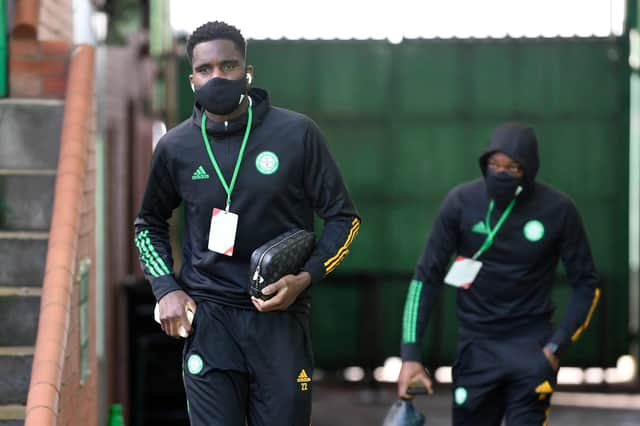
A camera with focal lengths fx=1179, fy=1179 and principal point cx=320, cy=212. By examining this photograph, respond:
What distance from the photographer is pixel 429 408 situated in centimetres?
1006

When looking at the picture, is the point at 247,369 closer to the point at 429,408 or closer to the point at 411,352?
the point at 411,352

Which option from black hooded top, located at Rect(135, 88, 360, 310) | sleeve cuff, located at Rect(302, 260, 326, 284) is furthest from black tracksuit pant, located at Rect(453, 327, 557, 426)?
sleeve cuff, located at Rect(302, 260, 326, 284)

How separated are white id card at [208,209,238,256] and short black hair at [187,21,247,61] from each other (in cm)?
58

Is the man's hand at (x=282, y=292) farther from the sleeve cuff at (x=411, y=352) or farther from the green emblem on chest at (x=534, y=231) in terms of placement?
the green emblem on chest at (x=534, y=231)

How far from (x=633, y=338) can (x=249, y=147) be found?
7.54 m

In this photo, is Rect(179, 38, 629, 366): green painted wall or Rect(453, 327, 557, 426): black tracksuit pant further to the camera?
Rect(179, 38, 629, 366): green painted wall

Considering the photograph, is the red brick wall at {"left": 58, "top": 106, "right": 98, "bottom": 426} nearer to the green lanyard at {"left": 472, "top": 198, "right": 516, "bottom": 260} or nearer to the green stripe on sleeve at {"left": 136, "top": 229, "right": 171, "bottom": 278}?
the green stripe on sleeve at {"left": 136, "top": 229, "right": 171, "bottom": 278}

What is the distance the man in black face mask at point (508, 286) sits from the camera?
5605 millimetres

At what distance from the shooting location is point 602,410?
33.0 feet

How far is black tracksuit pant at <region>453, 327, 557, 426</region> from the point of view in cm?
552

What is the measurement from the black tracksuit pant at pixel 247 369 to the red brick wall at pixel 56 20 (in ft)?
11.6

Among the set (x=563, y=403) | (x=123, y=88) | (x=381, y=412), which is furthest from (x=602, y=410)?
(x=123, y=88)

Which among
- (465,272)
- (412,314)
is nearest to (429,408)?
(412,314)

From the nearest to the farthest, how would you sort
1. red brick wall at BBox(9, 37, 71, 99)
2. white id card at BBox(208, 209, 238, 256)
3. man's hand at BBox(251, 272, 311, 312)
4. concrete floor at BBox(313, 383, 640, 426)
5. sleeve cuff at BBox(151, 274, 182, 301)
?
man's hand at BBox(251, 272, 311, 312) < white id card at BBox(208, 209, 238, 256) < sleeve cuff at BBox(151, 274, 182, 301) < red brick wall at BBox(9, 37, 71, 99) < concrete floor at BBox(313, 383, 640, 426)
